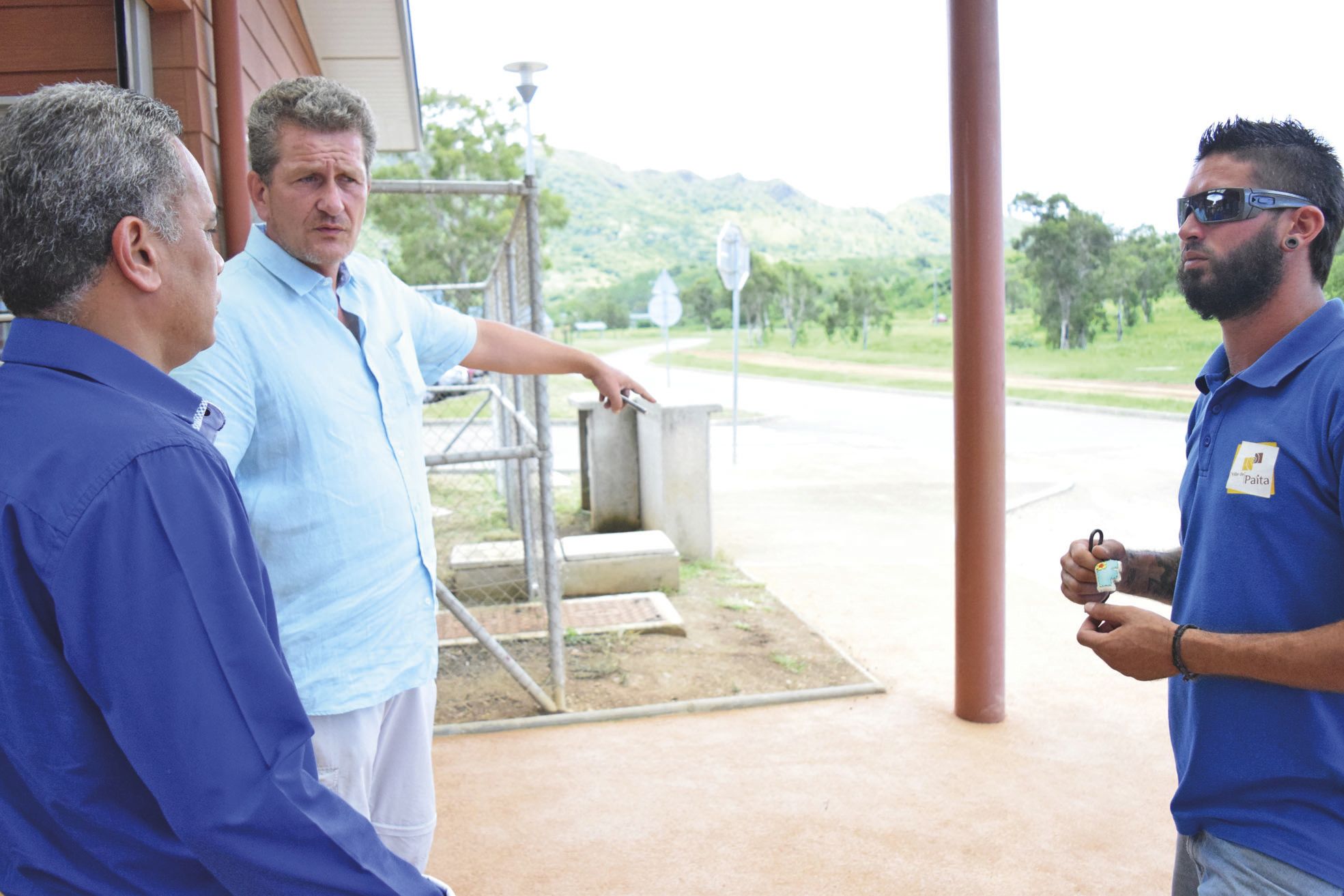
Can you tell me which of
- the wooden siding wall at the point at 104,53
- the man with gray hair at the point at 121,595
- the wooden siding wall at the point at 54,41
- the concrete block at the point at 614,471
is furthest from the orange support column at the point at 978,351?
the concrete block at the point at 614,471

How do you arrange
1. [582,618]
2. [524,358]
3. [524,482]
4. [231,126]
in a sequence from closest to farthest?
[524,358], [231,126], [524,482], [582,618]

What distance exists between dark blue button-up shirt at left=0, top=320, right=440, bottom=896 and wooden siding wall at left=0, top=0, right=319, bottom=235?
222cm

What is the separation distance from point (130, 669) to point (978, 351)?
156 inches

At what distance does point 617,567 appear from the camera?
6941 mm

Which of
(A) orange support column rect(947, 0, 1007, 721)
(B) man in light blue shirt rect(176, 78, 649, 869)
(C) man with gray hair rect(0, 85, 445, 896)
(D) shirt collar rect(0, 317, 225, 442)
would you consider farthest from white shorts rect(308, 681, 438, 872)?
(A) orange support column rect(947, 0, 1007, 721)

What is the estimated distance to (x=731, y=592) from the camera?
7141 millimetres

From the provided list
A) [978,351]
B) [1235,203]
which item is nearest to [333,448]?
[1235,203]

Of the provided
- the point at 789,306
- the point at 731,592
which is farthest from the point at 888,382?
the point at 731,592

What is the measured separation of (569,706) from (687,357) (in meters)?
46.0

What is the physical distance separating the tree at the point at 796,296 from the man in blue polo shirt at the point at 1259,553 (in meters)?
49.9

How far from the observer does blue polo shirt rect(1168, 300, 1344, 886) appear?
5.45 ft

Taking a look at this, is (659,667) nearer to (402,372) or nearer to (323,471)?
(402,372)

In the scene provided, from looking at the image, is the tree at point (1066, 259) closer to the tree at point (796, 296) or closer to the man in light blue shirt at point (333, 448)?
the man in light blue shirt at point (333, 448)

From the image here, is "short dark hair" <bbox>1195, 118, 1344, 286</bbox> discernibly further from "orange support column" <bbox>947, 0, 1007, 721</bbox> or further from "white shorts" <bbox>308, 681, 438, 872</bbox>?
"orange support column" <bbox>947, 0, 1007, 721</bbox>
